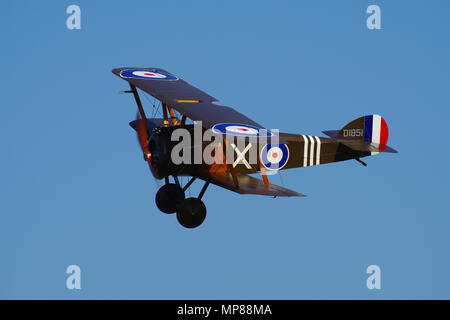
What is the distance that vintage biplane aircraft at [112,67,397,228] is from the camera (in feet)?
55.6

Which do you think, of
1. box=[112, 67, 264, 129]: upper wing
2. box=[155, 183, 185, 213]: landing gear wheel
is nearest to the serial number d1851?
box=[112, 67, 264, 129]: upper wing

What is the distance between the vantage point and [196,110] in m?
17.3

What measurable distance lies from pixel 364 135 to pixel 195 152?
4309 millimetres

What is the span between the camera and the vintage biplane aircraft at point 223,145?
17.0 m

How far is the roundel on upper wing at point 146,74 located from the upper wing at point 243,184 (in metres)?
3.11

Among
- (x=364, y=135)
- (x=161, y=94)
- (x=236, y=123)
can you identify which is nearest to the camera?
(x=236, y=123)

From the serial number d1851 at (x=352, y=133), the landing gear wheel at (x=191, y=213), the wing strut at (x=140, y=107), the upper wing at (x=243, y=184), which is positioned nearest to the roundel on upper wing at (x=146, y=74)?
the wing strut at (x=140, y=107)

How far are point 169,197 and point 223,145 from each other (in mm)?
1936

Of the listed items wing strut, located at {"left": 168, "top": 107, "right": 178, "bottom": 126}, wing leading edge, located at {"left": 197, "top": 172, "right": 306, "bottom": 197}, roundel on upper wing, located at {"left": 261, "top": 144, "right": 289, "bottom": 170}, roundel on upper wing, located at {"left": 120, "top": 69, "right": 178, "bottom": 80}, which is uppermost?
roundel on upper wing, located at {"left": 120, "top": 69, "right": 178, "bottom": 80}

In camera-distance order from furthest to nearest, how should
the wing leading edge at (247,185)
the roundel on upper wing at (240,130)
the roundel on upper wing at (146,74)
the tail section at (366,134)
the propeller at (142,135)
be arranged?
the roundel on upper wing at (146,74), the tail section at (366,134), the propeller at (142,135), the wing leading edge at (247,185), the roundel on upper wing at (240,130)

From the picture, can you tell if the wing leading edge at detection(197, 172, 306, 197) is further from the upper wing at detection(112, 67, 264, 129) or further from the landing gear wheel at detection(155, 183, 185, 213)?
Result: the upper wing at detection(112, 67, 264, 129)

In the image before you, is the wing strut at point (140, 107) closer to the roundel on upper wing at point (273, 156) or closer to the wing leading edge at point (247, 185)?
the wing leading edge at point (247, 185)
